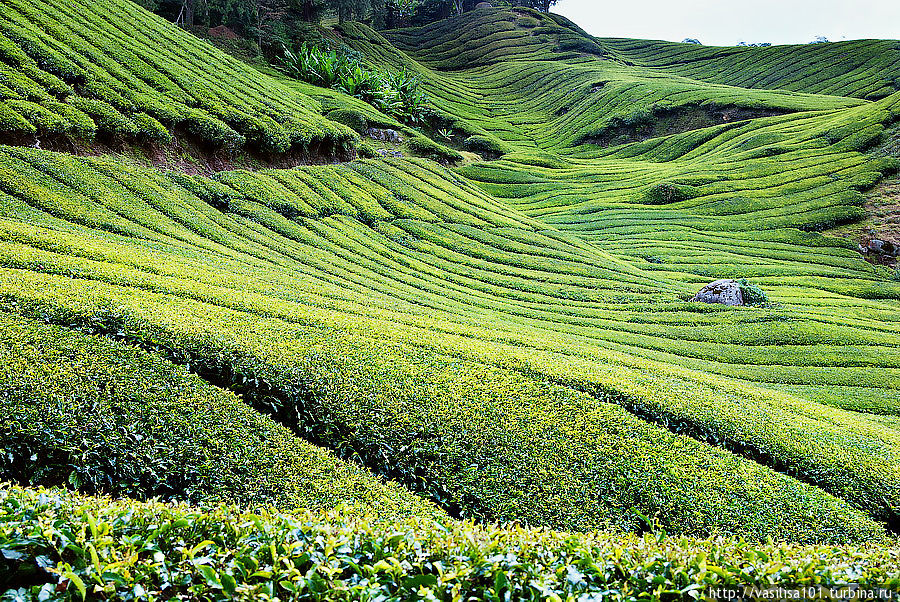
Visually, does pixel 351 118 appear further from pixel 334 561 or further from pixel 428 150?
pixel 334 561

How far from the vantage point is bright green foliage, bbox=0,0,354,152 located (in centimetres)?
1332

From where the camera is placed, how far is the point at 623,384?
7848mm

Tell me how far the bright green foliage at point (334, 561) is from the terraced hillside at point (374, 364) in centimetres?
2

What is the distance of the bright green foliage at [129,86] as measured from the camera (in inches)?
524

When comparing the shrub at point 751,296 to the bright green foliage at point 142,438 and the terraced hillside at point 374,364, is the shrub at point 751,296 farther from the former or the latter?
the bright green foliage at point 142,438

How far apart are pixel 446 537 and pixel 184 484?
2863 mm

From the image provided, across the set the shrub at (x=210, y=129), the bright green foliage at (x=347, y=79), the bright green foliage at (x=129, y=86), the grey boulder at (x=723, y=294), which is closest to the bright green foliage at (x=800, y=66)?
the bright green foliage at (x=347, y=79)

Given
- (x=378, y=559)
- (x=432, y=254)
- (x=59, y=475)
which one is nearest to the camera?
(x=378, y=559)

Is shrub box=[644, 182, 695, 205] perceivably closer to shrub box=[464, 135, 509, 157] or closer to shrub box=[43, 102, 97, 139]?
shrub box=[464, 135, 509, 157]

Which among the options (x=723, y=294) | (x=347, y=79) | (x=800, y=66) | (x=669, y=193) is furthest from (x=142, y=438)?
(x=800, y=66)

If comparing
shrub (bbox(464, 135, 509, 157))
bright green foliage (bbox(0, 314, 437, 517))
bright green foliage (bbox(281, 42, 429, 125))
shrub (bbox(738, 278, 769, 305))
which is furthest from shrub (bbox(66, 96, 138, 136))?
shrub (bbox(464, 135, 509, 157))

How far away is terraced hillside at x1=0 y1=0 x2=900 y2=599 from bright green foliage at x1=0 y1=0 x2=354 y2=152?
4.1 inches

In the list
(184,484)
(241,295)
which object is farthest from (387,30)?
(184,484)

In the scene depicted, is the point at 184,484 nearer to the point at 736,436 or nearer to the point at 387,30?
the point at 736,436
